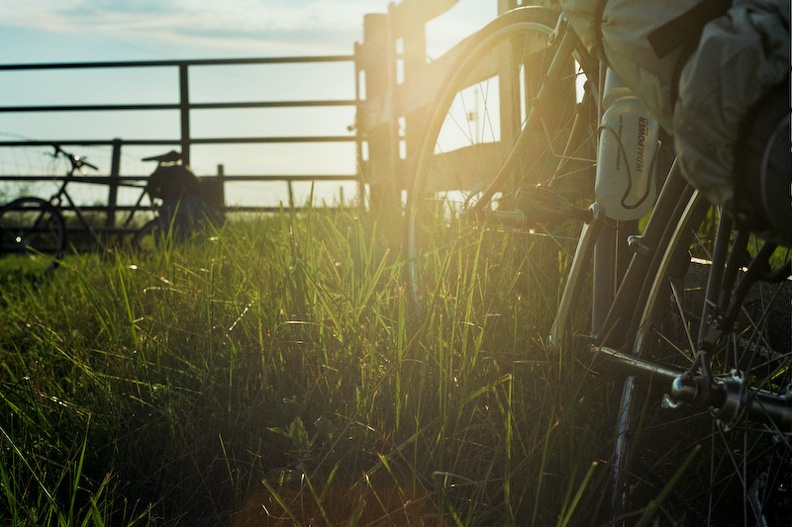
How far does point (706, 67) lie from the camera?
86 cm

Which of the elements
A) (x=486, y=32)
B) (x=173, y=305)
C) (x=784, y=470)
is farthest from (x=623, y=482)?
(x=173, y=305)

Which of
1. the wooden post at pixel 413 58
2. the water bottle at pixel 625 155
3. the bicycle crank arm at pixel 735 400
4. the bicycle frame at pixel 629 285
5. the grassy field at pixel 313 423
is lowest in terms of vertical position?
the grassy field at pixel 313 423

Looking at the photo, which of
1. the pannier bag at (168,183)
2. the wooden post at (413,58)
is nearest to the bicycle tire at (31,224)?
the pannier bag at (168,183)

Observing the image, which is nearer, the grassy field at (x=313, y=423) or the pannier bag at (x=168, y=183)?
the grassy field at (x=313, y=423)

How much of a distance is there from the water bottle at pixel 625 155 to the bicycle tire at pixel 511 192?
0.62 feet

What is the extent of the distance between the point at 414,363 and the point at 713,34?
96 centimetres

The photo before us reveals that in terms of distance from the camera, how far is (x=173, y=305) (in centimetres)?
242

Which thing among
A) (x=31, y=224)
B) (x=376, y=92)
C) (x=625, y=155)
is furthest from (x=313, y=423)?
(x=31, y=224)

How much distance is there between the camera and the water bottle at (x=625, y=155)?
4.67 ft

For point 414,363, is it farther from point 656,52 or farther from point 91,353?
point 91,353

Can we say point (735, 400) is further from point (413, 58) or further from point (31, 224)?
point (31, 224)

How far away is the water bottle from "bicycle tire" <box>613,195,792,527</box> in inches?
5.4

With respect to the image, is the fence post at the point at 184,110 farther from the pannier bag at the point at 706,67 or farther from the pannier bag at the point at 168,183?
the pannier bag at the point at 706,67

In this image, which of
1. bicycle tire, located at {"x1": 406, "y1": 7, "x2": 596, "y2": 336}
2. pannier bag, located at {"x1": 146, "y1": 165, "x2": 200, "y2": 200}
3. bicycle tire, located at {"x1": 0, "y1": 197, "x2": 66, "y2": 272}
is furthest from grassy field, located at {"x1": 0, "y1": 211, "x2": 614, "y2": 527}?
bicycle tire, located at {"x1": 0, "y1": 197, "x2": 66, "y2": 272}
